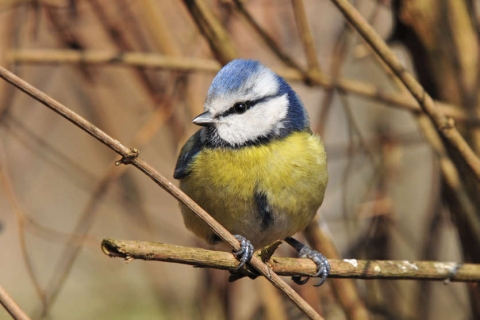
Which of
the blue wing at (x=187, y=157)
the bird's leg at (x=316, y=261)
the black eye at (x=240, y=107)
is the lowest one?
the bird's leg at (x=316, y=261)

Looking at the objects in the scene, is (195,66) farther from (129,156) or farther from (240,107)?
(129,156)

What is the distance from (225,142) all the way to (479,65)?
3.70ft

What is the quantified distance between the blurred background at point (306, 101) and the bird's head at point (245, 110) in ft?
0.67

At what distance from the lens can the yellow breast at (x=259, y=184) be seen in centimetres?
207

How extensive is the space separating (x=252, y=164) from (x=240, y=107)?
23 centimetres

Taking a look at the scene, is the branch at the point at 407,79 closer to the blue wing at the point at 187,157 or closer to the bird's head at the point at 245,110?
the bird's head at the point at 245,110

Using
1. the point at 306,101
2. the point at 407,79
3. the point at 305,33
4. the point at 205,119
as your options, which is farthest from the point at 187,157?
the point at 306,101

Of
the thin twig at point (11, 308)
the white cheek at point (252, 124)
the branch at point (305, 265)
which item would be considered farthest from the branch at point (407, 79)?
the thin twig at point (11, 308)

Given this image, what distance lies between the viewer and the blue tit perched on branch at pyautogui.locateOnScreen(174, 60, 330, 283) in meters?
2.07

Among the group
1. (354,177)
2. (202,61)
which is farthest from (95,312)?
(202,61)

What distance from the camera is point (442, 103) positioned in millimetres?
2477

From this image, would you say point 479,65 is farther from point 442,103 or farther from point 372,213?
point 372,213

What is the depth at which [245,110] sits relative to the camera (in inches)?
86.4

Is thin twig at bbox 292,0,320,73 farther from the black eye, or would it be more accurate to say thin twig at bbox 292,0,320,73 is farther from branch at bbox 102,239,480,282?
branch at bbox 102,239,480,282
